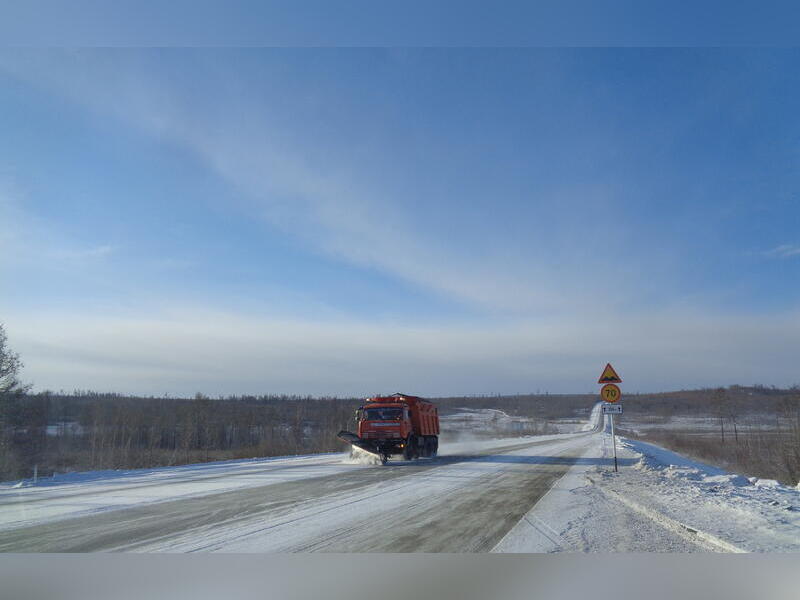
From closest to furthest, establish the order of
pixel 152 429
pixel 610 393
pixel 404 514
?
1. pixel 404 514
2. pixel 610 393
3. pixel 152 429

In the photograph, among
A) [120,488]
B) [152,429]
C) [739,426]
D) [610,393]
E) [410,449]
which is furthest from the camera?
[739,426]

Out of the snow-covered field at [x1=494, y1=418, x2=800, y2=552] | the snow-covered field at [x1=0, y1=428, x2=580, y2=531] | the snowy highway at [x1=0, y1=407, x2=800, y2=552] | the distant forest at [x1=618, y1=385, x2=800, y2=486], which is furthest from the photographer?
the distant forest at [x1=618, y1=385, x2=800, y2=486]

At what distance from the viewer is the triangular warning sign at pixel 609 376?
16898 millimetres

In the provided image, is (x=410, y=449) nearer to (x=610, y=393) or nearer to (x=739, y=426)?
(x=610, y=393)

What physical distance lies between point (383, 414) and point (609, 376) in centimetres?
1088

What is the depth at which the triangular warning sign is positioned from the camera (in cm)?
1690

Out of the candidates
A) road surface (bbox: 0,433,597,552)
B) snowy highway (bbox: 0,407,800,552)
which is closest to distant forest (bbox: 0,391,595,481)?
snowy highway (bbox: 0,407,800,552)

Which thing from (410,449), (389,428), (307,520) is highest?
(389,428)

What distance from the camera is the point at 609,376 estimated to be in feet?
55.8

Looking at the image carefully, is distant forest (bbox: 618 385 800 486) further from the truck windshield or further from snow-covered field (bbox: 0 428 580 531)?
snow-covered field (bbox: 0 428 580 531)

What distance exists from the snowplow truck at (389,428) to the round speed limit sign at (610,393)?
390 inches

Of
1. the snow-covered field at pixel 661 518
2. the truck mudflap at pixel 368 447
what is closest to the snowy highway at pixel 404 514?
the snow-covered field at pixel 661 518

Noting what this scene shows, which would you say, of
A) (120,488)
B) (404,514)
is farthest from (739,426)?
(120,488)

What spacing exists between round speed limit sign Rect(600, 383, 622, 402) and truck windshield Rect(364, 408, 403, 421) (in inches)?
397
